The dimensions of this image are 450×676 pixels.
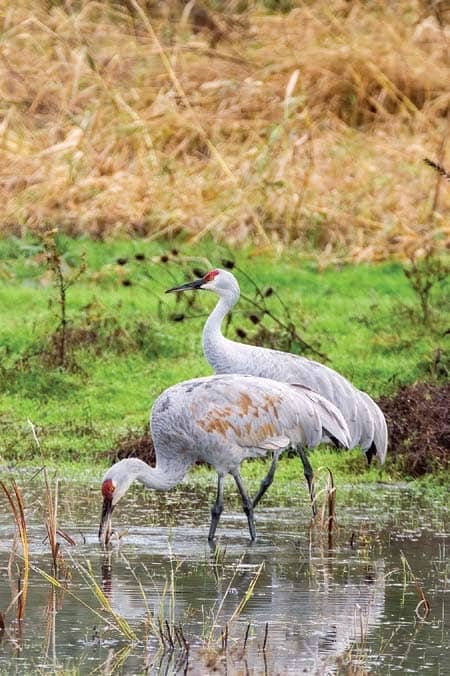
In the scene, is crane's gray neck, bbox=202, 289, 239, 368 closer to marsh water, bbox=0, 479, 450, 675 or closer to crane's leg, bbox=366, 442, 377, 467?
marsh water, bbox=0, 479, 450, 675

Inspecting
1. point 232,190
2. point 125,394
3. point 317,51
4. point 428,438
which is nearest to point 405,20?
point 317,51

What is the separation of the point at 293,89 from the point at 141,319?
545 centimetres

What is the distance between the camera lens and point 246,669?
545cm

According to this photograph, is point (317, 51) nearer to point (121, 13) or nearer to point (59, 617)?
point (121, 13)

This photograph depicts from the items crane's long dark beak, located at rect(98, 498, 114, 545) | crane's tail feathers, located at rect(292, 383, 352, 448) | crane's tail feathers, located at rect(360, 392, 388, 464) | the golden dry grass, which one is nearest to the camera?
crane's long dark beak, located at rect(98, 498, 114, 545)

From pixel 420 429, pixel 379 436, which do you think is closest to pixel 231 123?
pixel 420 429

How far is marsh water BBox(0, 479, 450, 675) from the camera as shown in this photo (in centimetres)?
561

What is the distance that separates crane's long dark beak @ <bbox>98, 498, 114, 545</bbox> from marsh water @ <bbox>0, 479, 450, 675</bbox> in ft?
0.20

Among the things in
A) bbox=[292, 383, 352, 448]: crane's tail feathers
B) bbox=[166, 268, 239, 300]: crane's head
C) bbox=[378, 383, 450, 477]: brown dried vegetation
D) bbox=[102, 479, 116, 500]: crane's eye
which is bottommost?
bbox=[378, 383, 450, 477]: brown dried vegetation

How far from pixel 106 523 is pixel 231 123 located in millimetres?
10095

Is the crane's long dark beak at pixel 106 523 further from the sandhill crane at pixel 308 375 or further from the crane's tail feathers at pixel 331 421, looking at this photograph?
the sandhill crane at pixel 308 375

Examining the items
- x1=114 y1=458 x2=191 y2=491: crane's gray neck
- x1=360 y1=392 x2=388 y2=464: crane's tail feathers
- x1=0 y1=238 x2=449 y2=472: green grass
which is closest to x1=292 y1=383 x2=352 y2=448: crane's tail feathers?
x1=360 y1=392 x2=388 y2=464: crane's tail feathers

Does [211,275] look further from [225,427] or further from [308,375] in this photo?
[225,427]

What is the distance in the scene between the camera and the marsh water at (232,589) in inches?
221
